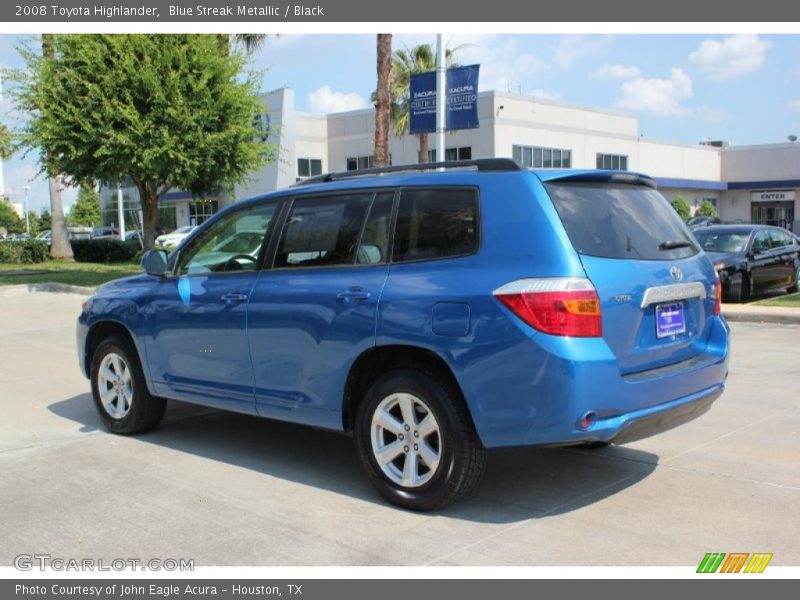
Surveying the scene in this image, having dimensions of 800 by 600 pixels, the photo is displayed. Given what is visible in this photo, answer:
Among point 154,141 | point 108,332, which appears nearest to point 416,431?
point 108,332

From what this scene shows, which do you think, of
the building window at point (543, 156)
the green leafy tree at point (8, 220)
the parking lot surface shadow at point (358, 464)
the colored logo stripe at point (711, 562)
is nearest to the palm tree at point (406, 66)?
the building window at point (543, 156)

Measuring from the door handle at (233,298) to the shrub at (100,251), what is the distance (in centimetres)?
3034

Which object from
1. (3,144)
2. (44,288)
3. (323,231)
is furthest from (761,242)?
(3,144)

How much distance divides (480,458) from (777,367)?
5809 millimetres

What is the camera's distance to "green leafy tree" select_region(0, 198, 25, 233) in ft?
354

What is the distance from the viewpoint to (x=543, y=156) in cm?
4472

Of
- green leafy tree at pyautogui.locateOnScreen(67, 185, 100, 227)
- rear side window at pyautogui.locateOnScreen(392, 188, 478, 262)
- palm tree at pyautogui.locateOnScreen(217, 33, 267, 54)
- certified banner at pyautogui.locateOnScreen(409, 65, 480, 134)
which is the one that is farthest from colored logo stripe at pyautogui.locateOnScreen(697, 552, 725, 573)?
green leafy tree at pyautogui.locateOnScreen(67, 185, 100, 227)

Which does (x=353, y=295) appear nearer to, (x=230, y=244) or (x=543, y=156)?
(x=230, y=244)

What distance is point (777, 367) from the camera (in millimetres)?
8898

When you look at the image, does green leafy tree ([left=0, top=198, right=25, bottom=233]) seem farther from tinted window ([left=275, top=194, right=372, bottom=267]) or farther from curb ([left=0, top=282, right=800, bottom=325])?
tinted window ([left=275, top=194, right=372, bottom=267])

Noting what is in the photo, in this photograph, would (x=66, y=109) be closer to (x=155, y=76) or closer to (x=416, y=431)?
(x=155, y=76)

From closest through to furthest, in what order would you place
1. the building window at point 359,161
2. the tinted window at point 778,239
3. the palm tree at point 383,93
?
the tinted window at point 778,239 → the palm tree at point 383,93 → the building window at point 359,161

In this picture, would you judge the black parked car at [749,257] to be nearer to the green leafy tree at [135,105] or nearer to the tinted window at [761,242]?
the tinted window at [761,242]

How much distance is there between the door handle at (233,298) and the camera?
549cm
